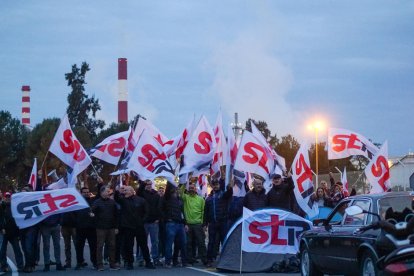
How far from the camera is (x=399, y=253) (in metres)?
9.45

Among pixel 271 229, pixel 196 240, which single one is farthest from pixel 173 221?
pixel 271 229

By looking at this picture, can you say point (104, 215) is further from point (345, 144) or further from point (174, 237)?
point (345, 144)

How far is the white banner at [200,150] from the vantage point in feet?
73.5

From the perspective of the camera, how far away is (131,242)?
2045 cm

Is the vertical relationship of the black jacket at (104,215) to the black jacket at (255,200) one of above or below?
below

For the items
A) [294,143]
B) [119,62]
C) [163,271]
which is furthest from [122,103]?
[163,271]

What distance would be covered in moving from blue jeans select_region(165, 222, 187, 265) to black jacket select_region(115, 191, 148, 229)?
687 millimetres

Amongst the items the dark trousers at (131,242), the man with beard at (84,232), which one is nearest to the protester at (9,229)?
the man with beard at (84,232)

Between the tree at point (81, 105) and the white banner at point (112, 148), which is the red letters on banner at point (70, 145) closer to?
the white banner at point (112, 148)

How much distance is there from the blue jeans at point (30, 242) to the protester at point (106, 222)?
55.0 inches

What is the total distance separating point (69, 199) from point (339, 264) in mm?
7801

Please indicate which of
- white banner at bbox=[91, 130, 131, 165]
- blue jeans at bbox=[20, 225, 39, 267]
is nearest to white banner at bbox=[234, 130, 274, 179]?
blue jeans at bbox=[20, 225, 39, 267]

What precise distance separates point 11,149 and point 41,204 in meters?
60.0

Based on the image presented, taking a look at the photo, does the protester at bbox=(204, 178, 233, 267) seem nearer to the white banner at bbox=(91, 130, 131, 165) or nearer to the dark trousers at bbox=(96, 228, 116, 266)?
the dark trousers at bbox=(96, 228, 116, 266)
